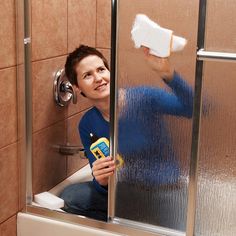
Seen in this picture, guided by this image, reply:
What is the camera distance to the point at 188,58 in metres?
1.22

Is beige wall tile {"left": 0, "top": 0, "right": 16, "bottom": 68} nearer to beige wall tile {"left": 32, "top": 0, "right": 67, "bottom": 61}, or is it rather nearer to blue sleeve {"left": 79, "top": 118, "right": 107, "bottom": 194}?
beige wall tile {"left": 32, "top": 0, "right": 67, "bottom": 61}

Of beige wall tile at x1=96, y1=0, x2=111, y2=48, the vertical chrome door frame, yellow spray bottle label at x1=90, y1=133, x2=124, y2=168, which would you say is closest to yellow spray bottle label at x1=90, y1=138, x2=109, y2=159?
yellow spray bottle label at x1=90, y1=133, x2=124, y2=168

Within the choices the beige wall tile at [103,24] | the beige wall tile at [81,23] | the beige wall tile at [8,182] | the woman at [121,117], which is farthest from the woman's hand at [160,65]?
the beige wall tile at [103,24]

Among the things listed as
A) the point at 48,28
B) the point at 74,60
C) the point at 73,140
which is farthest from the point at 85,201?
the point at 48,28

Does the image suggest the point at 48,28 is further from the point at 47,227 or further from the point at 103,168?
the point at 47,227

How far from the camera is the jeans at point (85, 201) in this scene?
154cm

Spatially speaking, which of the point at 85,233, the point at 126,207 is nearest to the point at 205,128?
the point at 126,207

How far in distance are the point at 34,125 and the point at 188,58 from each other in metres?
0.66

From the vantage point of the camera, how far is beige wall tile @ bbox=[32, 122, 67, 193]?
1668 millimetres

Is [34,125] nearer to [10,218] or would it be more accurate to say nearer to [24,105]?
[24,105]

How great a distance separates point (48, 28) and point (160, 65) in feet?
1.90

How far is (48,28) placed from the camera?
1673 mm

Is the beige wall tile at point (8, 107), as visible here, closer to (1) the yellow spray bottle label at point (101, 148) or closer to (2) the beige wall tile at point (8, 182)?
(2) the beige wall tile at point (8, 182)

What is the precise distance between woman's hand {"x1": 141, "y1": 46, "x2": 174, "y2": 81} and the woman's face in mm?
398
